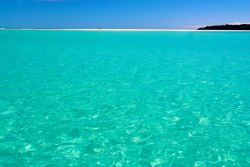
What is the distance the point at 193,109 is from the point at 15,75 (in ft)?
27.6

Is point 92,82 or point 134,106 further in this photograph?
point 92,82

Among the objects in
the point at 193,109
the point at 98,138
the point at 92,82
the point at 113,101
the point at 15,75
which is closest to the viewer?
the point at 98,138

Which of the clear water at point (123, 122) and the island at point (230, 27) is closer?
the clear water at point (123, 122)

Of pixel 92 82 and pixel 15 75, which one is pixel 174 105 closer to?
pixel 92 82

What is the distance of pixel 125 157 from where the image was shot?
16.9ft

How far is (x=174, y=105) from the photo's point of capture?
8.19m

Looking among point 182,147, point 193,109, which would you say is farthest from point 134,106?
point 182,147

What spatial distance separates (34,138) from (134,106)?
10.5 feet

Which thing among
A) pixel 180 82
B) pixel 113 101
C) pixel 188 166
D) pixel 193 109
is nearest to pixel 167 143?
pixel 188 166

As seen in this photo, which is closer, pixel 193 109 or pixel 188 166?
pixel 188 166

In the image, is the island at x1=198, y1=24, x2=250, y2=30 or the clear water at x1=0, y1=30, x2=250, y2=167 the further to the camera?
the island at x1=198, y1=24, x2=250, y2=30

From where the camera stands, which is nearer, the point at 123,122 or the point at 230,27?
the point at 123,122

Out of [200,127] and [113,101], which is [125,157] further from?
[113,101]

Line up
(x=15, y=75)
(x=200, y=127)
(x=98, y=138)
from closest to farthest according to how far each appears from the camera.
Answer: (x=98, y=138) → (x=200, y=127) → (x=15, y=75)
